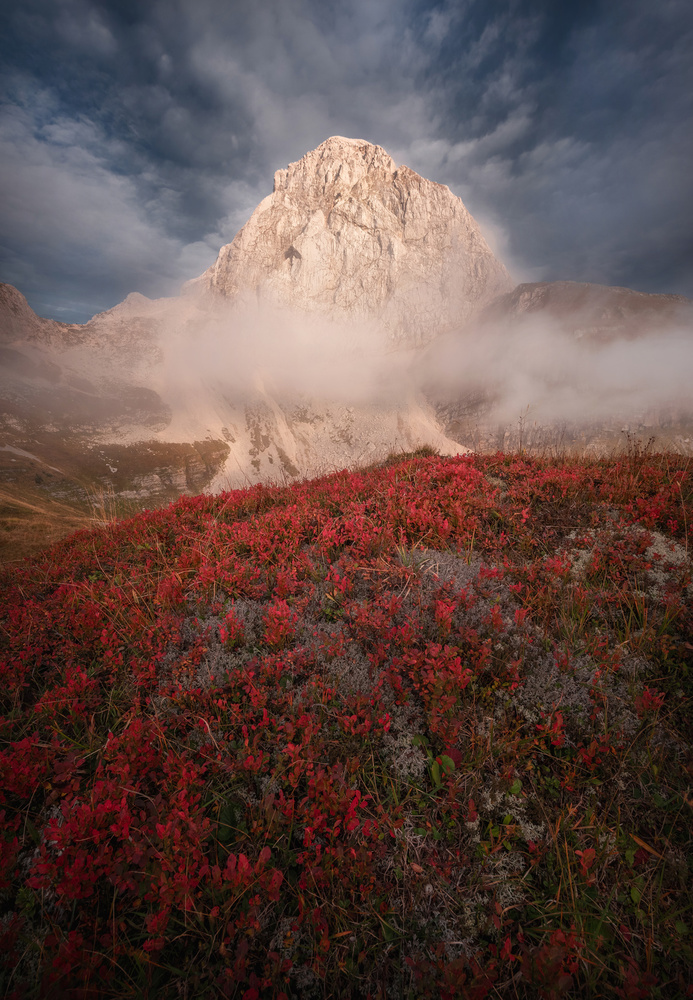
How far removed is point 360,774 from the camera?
2932 millimetres

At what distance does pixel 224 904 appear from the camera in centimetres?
228

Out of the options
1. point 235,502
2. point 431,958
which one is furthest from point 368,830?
point 235,502

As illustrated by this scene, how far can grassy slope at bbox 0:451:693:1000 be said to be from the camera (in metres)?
2.14

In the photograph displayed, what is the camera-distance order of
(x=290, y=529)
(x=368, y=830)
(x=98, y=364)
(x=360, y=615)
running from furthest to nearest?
(x=98, y=364), (x=290, y=529), (x=360, y=615), (x=368, y=830)

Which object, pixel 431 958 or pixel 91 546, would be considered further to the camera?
pixel 91 546

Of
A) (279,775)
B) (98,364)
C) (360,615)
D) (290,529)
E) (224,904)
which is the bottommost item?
(224,904)

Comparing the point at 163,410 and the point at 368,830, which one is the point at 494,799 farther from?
the point at 163,410

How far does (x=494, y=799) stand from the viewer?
2816 millimetres

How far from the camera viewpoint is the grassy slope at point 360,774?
7.02 feet

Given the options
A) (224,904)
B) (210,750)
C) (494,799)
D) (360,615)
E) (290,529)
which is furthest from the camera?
(290,529)

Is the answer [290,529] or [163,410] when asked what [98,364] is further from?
[290,529]

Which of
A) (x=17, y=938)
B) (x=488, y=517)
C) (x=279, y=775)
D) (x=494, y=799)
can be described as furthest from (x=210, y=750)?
(x=488, y=517)

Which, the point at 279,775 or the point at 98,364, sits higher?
the point at 98,364

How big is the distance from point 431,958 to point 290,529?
4.65 m
